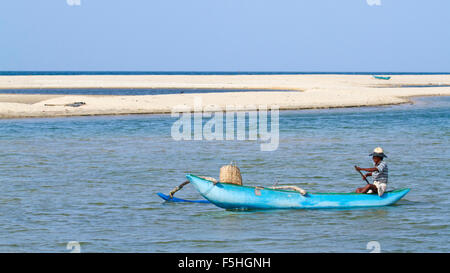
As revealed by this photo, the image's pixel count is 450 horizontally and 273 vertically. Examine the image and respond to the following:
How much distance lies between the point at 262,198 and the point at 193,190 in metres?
3.56

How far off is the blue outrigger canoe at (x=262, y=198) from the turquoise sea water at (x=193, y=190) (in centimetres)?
17

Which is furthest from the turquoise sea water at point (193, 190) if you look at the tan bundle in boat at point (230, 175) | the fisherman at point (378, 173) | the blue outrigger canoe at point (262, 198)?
the tan bundle in boat at point (230, 175)

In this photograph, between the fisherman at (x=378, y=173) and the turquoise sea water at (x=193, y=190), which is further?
the fisherman at (x=378, y=173)

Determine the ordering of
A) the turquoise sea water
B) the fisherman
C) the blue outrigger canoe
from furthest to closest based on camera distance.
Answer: the fisherman
the blue outrigger canoe
the turquoise sea water

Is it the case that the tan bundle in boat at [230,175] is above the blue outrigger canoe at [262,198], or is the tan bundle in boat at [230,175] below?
above

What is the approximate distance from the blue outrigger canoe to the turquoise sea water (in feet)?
0.56

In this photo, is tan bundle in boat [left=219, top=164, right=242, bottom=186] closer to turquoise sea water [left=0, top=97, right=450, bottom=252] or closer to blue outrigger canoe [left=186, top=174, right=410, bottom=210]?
blue outrigger canoe [left=186, top=174, right=410, bottom=210]

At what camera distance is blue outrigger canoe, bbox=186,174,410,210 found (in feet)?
45.5

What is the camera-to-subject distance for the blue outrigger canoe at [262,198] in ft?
45.5

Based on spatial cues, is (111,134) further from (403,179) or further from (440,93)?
(440,93)

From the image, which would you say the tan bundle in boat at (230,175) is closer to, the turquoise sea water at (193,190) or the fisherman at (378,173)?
the turquoise sea water at (193,190)

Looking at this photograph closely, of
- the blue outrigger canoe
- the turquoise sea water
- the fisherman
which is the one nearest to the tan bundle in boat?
the blue outrigger canoe
